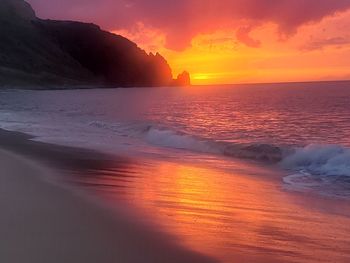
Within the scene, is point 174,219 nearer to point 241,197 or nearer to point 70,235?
point 70,235

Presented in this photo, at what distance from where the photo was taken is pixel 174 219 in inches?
A: 324

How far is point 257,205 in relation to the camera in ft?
31.7

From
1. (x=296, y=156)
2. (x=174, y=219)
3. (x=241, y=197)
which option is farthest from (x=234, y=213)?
(x=296, y=156)

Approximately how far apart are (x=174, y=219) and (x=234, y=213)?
1.15m

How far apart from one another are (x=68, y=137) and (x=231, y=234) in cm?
1799

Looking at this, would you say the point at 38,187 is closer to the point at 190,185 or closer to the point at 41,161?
the point at 190,185

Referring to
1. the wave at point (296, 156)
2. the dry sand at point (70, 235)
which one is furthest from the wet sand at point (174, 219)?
the wave at point (296, 156)

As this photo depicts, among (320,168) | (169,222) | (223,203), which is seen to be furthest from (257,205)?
(320,168)

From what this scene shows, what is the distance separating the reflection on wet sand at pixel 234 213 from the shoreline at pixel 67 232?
1.50 feet

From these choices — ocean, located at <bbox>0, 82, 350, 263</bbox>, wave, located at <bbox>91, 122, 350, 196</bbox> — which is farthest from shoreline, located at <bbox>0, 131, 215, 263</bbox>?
wave, located at <bbox>91, 122, 350, 196</bbox>

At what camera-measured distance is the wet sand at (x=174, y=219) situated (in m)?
6.49

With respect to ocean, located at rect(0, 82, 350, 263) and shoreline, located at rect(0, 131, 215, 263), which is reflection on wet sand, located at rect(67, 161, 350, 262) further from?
shoreline, located at rect(0, 131, 215, 263)

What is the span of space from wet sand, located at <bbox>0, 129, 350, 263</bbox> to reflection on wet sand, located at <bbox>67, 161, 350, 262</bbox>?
0.02 metres

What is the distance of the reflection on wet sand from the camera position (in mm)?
6762
